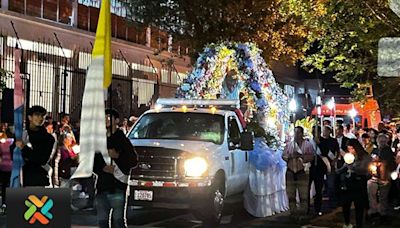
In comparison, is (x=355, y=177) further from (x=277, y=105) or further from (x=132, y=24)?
(x=132, y=24)

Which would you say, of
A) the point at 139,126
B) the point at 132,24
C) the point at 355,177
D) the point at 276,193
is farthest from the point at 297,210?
the point at 132,24

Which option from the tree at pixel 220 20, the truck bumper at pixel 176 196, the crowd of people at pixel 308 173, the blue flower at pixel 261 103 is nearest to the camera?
→ the crowd of people at pixel 308 173

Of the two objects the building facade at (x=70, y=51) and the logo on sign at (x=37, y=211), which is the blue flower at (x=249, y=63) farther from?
the logo on sign at (x=37, y=211)

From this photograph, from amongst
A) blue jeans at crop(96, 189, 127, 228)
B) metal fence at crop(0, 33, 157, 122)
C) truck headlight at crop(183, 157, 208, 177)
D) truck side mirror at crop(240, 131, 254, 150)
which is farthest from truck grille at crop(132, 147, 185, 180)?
metal fence at crop(0, 33, 157, 122)

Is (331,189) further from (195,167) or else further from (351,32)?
(195,167)

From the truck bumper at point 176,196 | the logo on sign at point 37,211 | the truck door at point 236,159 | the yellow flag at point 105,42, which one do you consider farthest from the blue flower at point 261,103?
the logo on sign at point 37,211

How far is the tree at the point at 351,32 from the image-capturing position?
49.6 ft

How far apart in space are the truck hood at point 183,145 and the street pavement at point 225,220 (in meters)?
1.26

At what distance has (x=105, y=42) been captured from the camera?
26.4ft

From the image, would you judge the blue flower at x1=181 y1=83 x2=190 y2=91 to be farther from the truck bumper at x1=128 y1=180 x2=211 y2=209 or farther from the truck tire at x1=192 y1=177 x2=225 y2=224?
the truck bumper at x1=128 y1=180 x2=211 y2=209

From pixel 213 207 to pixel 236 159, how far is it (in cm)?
168

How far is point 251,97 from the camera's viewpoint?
17.0m

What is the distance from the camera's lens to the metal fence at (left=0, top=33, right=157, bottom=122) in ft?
72.9

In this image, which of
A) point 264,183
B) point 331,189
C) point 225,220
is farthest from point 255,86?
point 225,220
